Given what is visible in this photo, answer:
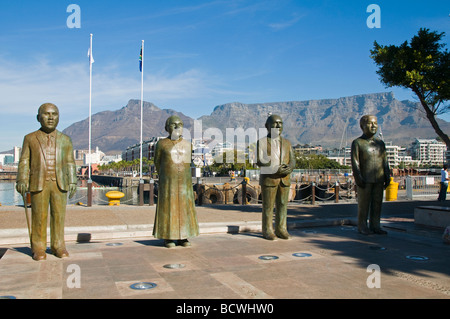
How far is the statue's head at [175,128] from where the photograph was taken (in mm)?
7141

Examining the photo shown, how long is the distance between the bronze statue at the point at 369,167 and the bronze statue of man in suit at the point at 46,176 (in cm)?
582

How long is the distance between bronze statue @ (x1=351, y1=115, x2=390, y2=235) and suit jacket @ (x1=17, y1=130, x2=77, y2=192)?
5778 mm

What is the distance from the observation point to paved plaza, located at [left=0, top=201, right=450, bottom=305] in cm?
440

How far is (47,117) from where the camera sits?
6.11 m

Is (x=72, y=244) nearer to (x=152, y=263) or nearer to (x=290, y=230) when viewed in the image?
(x=152, y=263)

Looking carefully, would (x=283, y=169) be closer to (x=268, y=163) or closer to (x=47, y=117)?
(x=268, y=163)

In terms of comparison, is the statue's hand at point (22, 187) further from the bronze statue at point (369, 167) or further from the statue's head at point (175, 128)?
the bronze statue at point (369, 167)

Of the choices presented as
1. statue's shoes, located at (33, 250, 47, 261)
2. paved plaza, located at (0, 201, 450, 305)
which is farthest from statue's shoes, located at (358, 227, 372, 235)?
statue's shoes, located at (33, 250, 47, 261)

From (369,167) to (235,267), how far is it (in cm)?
434

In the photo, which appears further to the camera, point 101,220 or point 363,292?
point 101,220

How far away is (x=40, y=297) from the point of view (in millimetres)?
4129

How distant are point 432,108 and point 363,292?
526 inches

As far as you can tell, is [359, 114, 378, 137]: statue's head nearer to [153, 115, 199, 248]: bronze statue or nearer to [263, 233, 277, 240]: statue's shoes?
[263, 233, 277, 240]: statue's shoes
